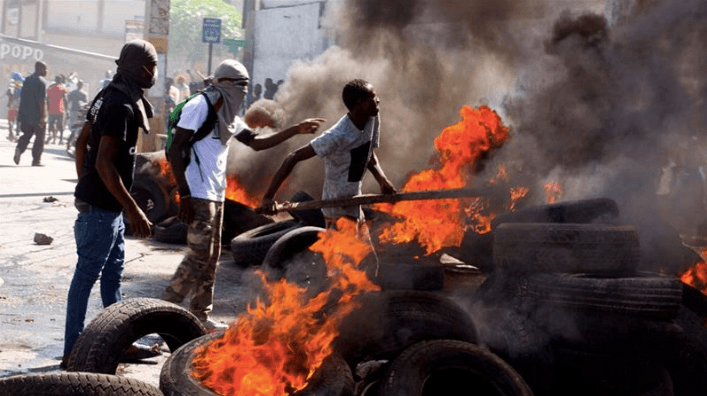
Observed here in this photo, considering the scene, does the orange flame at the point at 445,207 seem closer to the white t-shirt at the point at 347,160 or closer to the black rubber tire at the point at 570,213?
the black rubber tire at the point at 570,213

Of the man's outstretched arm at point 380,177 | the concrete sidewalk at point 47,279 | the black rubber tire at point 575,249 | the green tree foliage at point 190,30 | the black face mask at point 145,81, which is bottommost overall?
the concrete sidewalk at point 47,279

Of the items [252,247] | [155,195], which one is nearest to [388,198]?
[252,247]

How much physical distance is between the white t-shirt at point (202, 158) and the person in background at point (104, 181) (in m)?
0.66

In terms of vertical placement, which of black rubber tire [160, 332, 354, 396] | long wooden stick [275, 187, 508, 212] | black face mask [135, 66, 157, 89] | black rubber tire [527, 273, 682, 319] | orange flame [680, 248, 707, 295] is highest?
black face mask [135, 66, 157, 89]

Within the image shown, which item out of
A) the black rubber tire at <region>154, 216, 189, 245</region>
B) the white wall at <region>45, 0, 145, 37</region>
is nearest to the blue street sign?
the black rubber tire at <region>154, 216, 189, 245</region>

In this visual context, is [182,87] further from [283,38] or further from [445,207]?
[445,207]

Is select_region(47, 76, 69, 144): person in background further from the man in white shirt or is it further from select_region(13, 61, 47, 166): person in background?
the man in white shirt

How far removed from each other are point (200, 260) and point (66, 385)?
282cm

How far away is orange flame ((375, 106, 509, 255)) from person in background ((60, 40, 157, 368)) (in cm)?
322

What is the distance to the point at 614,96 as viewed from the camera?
10.0m

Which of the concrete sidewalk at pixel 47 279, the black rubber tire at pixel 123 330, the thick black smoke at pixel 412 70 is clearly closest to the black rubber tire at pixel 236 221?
the concrete sidewalk at pixel 47 279

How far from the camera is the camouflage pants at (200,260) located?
255 inches

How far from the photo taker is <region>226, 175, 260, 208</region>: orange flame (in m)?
12.6

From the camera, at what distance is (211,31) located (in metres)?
24.7
